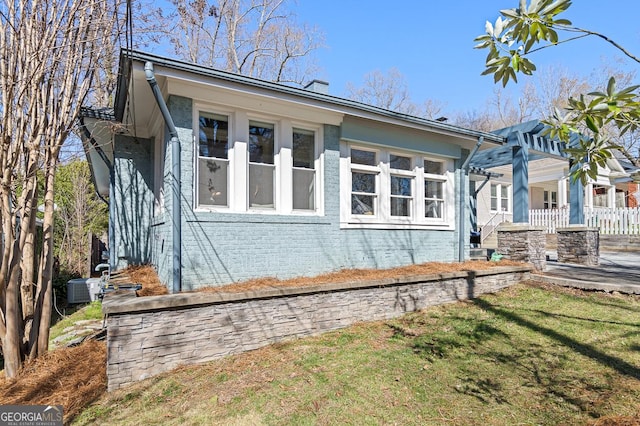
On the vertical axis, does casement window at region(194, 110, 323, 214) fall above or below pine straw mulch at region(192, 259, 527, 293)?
above

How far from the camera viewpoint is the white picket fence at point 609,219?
1395 cm

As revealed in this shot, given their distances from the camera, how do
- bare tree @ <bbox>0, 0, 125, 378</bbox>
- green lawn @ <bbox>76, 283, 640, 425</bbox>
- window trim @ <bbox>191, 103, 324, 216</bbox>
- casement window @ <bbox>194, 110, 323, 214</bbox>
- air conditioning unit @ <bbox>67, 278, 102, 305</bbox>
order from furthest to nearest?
1. air conditioning unit @ <bbox>67, 278, 102, 305</bbox>
2. casement window @ <bbox>194, 110, 323, 214</bbox>
3. window trim @ <bbox>191, 103, 324, 216</bbox>
4. bare tree @ <bbox>0, 0, 125, 378</bbox>
5. green lawn @ <bbox>76, 283, 640, 425</bbox>

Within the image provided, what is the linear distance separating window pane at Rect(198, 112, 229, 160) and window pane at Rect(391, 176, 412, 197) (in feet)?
11.8

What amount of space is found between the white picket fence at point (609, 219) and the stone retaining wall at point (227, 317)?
10628mm

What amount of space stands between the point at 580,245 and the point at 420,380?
8.00 meters

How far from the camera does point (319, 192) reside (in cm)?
643

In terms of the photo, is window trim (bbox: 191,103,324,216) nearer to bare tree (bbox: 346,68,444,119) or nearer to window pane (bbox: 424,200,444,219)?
window pane (bbox: 424,200,444,219)

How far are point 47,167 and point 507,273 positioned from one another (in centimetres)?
815

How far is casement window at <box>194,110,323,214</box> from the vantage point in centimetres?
550

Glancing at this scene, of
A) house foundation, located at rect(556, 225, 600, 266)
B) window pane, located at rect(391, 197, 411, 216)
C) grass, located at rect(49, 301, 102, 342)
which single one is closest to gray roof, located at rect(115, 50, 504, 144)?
window pane, located at rect(391, 197, 411, 216)

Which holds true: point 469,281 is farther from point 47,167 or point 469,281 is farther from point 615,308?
point 47,167

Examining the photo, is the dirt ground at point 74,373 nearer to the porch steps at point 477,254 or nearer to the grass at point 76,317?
the grass at point 76,317

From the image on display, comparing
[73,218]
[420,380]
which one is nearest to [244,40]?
[73,218]

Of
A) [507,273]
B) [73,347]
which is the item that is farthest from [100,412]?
[507,273]
